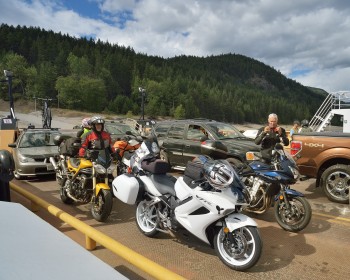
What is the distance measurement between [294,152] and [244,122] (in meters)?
120

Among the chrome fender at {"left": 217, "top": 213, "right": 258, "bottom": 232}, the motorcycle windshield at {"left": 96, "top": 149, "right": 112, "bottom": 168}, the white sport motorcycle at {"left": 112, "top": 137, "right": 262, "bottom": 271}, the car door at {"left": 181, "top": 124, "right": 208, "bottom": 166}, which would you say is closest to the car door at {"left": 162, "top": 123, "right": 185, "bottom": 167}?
the car door at {"left": 181, "top": 124, "right": 208, "bottom": 166}

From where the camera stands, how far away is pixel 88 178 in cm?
544

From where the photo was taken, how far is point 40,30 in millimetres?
128375

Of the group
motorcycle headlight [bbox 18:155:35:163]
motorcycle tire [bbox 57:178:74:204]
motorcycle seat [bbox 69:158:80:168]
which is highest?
motorcycle seat [bbox 69:158:80:168]

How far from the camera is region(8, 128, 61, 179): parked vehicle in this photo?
828 centimetres

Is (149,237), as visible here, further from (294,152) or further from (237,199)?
(294,152)

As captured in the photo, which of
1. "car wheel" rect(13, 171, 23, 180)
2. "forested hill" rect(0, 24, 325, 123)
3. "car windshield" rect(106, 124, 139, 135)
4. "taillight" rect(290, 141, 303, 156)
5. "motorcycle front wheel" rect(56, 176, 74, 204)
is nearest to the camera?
"motorcycle front wheel" rect(56, 176, 74, 204)

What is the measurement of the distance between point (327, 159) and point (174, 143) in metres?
4.23

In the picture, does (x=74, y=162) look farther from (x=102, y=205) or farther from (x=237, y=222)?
(x=237, y=222)

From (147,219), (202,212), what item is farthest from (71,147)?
(202,212)

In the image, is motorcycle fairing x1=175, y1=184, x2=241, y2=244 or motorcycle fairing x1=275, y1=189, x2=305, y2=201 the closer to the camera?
motorcycle fairing x1=175, y1=184, x2=241, y2=244

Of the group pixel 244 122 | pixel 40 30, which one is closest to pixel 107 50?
pixel 40 30

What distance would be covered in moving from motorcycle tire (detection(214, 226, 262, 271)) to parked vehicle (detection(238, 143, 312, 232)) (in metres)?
1.38

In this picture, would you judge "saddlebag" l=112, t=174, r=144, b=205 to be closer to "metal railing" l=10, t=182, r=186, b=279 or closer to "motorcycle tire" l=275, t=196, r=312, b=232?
"metal railing" l=10, t=182, r=186, b=279
